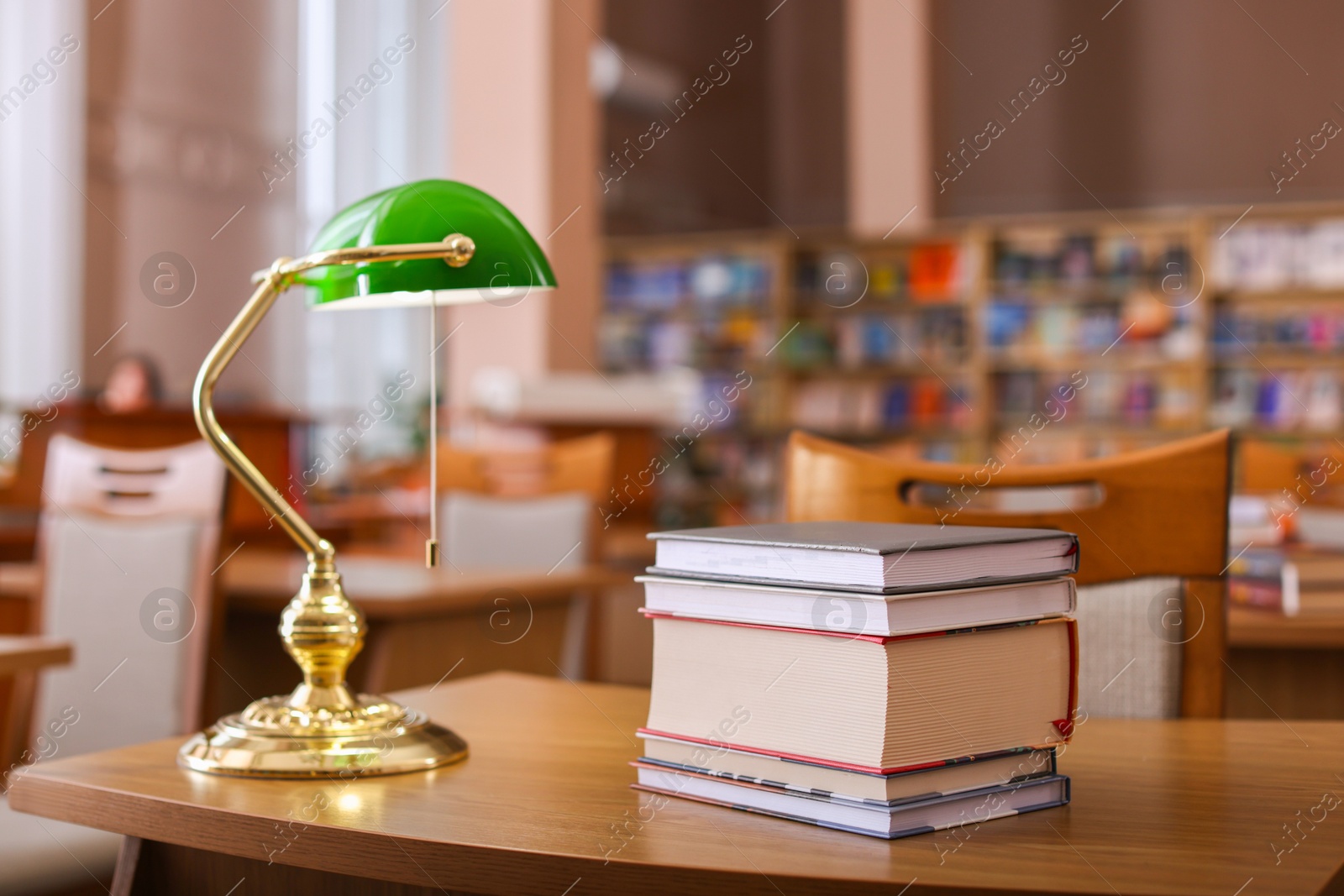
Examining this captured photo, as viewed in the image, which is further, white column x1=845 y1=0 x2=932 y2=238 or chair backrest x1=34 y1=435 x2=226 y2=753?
white column x1=845 y1=0 x2=932 y2=238

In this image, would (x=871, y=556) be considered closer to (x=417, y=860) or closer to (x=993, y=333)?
(x=417, y=860)

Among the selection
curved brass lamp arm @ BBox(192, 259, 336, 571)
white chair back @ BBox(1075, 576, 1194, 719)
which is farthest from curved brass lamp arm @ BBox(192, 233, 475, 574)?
white chair back @ BBox(1075, 576, 1194, 719)

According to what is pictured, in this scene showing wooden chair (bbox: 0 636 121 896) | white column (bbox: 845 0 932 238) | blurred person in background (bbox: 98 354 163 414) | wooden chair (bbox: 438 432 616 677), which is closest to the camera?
wooden chair (bbox: 0 636 121 896)

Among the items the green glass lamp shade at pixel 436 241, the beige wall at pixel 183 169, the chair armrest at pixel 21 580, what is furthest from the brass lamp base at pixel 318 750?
the beige wall at pixel 183 169

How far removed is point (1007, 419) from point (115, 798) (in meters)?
6.98

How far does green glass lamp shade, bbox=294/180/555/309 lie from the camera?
88 centimetres

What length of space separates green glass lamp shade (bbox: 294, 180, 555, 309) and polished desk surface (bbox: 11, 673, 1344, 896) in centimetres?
32

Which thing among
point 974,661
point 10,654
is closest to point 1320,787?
point 974,661

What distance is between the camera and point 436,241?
88 centimetres

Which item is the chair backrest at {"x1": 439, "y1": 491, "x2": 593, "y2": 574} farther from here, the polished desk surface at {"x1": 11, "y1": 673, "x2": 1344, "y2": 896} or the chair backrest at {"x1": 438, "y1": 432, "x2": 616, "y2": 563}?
the polished desk surface at {"x1": 11, "y1": 673, "x2": 1344, "y2": 896}

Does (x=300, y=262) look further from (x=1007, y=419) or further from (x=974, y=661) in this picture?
(x=1007, y=419)

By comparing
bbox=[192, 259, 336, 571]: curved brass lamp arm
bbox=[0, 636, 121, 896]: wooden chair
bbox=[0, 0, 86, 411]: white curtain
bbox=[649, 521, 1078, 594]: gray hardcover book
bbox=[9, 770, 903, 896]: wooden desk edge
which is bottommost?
bbox=[0, 636, 121, 896]: wooden chair

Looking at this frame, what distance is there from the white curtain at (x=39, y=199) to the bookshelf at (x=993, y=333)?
3.26 m

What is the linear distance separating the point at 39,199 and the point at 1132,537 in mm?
5988
